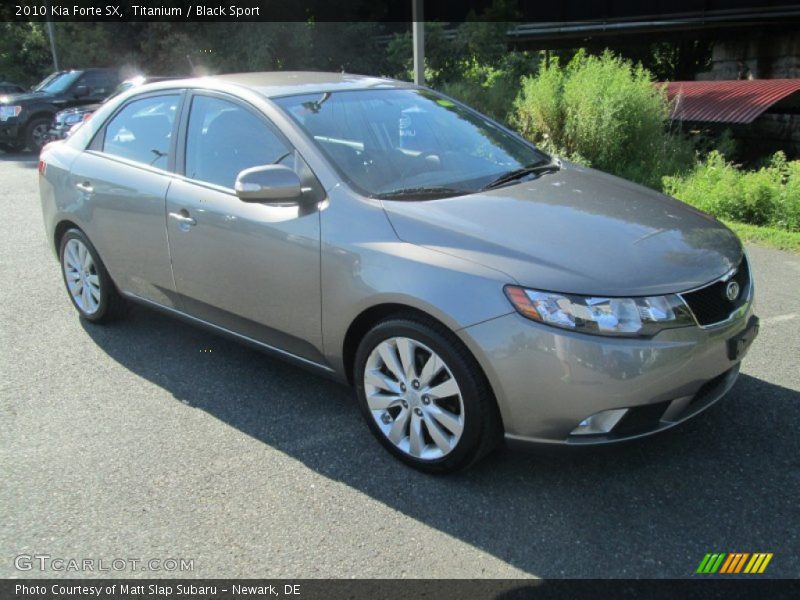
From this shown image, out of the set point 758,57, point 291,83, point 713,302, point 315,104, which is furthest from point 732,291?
point 758,57

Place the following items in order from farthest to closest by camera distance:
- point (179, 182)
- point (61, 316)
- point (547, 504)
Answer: point (61, 316), point (179, 182), point (547, 504)

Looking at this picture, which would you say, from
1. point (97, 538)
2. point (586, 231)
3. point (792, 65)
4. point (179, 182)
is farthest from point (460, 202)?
point (792, 65)

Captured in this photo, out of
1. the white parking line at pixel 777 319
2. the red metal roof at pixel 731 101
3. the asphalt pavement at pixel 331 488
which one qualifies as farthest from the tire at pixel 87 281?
the red metal roof at pixel 731 101

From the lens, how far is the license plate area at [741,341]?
2967 mm

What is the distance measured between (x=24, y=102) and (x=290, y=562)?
1643 centimetres

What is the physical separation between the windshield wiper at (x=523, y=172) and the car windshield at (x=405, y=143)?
1.3 inches

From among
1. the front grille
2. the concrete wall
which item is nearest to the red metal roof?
the concrete wall

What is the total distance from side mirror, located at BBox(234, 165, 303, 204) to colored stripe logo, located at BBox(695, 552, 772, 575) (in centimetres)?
232

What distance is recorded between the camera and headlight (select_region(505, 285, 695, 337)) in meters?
2.69

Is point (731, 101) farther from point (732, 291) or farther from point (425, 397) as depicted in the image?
point (425, 397)

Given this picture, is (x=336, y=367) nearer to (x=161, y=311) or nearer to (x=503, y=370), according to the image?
(x=503, y=370)

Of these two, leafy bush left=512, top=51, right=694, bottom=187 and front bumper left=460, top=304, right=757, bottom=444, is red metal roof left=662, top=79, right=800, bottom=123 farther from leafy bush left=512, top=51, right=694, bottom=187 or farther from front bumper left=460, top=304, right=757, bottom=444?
front bumper left=460, top=304, right=757, bottom=444

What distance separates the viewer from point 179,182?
396 centimetres

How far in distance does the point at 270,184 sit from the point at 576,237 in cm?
141
